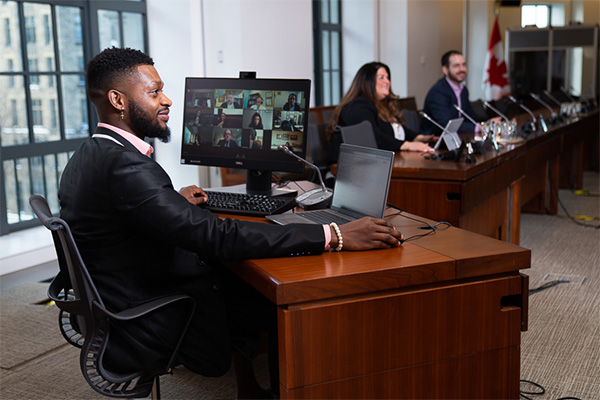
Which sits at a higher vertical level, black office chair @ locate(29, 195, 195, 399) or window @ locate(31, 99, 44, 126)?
window @ locate(31, 99, 44, 126)

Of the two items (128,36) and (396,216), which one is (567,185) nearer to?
(128,36)

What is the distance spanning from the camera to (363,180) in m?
2.22

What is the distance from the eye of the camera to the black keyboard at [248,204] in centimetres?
247

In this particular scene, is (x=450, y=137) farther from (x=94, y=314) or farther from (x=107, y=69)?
(x=94, y=314)

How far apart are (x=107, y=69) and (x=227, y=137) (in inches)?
30.6

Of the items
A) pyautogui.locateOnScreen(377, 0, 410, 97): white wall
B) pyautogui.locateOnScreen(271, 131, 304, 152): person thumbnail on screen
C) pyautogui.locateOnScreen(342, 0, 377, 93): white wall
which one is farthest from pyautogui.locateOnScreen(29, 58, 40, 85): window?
pyautogui.locateOnScreen(377, 0, 410, 97): white wall

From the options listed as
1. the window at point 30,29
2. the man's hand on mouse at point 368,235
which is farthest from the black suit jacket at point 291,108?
the window at point 30,29

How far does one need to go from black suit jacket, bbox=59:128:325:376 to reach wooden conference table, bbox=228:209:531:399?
0.09 meters

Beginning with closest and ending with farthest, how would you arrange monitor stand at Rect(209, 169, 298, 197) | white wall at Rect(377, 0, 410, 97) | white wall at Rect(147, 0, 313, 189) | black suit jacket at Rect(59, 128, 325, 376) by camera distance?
black suit jacket at Rect(59, 128, 325, 376)
monitor stand at Rect(209, 169, 298, 197)
white wall at Rect(147, 0, 313, 189)
white wall at Rect(377, 0, 410, 97)

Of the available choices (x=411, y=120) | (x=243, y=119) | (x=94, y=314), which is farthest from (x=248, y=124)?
(x=411, y=120)

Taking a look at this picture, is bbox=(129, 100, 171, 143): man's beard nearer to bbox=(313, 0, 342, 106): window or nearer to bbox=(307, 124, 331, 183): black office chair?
bbox=(307, 124, 331, 183): black office chair

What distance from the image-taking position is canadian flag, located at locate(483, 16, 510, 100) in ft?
35.0

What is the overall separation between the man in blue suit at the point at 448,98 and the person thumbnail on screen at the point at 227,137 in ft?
9.90

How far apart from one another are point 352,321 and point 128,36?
4044mm
